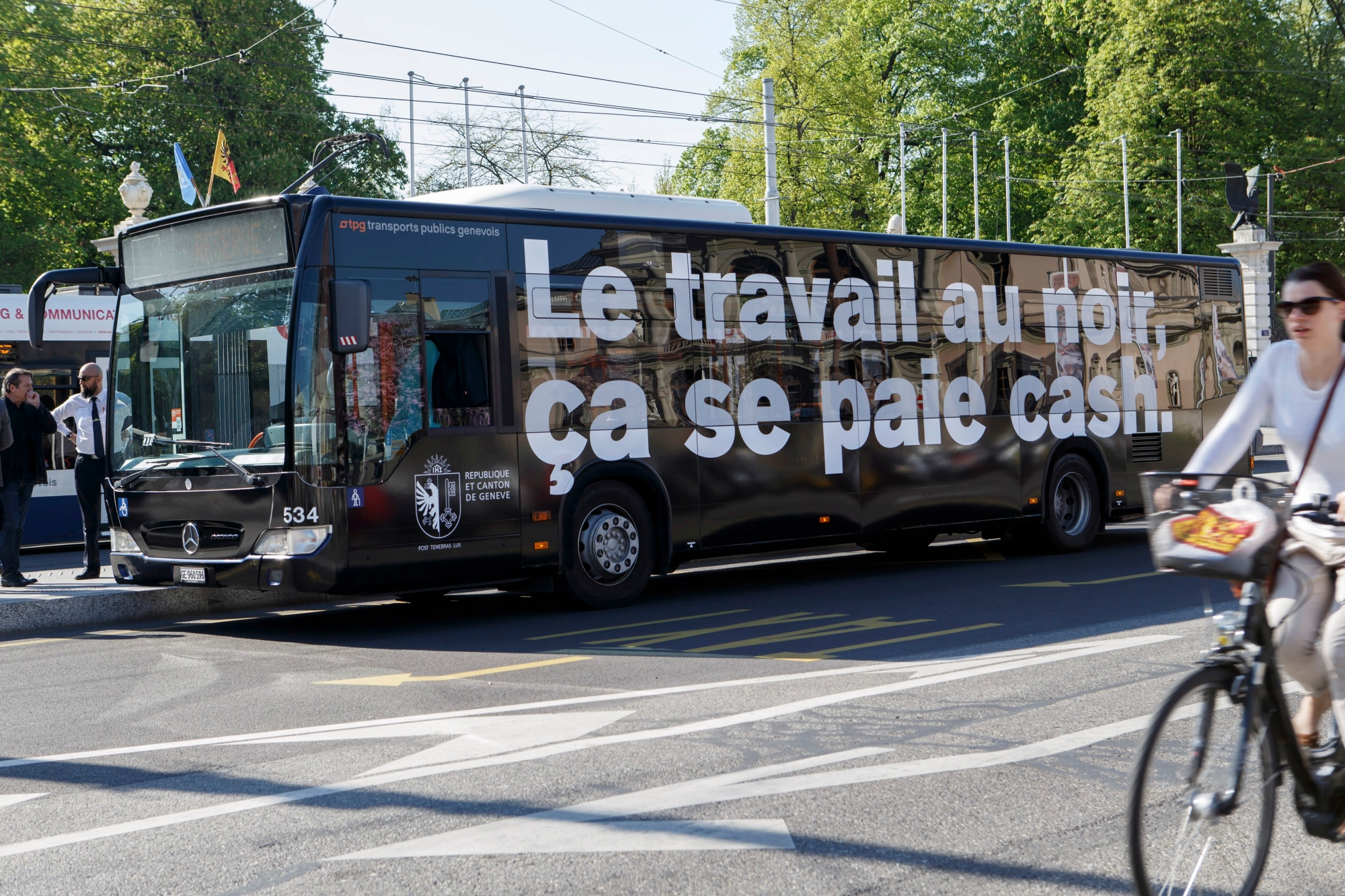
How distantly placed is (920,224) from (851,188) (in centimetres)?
478

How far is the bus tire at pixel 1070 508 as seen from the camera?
567 inches

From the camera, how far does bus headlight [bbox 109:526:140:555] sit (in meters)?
10.5

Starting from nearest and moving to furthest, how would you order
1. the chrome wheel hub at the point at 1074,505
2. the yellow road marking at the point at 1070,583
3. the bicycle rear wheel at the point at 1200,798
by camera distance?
the bicycle rear wheel at the point at 1200,798 < the yellow road marking at the point at 1070,583 < the chrome wheel hub at the point at 1074,505

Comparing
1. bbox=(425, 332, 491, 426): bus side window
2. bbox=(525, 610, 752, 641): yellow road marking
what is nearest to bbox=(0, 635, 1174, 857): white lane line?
bbox=(525, 610, 752, 641): yellow road marking

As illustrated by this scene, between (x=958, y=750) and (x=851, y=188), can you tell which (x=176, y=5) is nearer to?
(x=851, y=188)

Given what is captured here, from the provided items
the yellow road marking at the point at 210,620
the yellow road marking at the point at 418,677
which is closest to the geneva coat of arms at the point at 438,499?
the yellow road marking at the point at 418,677

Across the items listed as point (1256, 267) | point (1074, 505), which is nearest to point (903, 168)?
point (1256, 267)

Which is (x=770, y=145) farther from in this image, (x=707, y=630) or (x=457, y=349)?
(x=707, y=630)

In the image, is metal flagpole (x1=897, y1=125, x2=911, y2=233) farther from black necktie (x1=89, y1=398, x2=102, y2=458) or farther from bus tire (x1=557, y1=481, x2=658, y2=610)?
bus tire (x1=557, y1=481, x2=658, y2=610)

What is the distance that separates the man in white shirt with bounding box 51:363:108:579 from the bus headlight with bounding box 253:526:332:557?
3.94 metres

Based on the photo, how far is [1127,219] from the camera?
150 feet

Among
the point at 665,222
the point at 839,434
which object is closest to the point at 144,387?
the point at 665,222

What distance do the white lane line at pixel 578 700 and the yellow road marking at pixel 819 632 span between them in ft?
3.68

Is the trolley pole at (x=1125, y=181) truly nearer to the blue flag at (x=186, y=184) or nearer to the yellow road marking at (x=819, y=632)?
the blue flag at (x=186, y=184)
